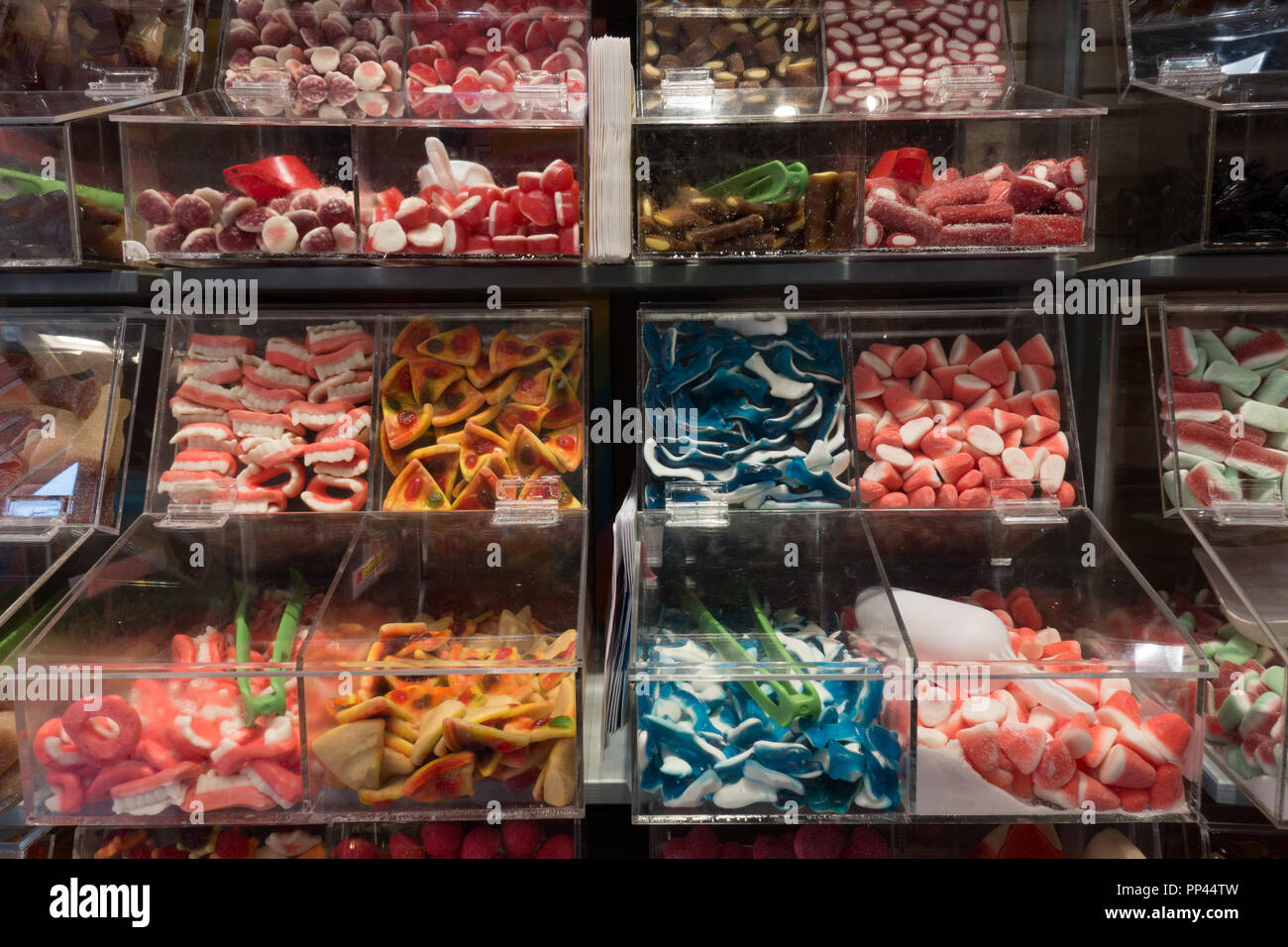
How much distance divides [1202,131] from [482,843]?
1735 millimetres

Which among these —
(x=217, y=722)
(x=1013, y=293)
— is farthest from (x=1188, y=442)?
(x=217, y=722)

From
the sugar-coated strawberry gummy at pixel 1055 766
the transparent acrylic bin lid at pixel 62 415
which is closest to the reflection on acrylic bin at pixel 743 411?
the sugar-coated strawberry gummy at pixel 1055 766

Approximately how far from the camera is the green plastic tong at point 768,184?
1577mm

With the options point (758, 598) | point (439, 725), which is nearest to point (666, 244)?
point (758, 598)

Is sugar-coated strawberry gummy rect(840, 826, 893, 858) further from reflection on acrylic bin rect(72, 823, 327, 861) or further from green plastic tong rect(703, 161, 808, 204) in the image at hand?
green plastic tong rect(703, 161, 808, 204)

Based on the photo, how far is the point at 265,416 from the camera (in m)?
1.74

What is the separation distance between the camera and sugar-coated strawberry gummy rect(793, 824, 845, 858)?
1.53m

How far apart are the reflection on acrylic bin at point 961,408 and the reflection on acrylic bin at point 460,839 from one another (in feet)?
2.76

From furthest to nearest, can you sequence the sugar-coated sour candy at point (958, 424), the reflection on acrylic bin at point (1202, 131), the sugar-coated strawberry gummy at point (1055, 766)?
the sugar-coated sour candy at point (958, 424) → the reflection on acrylic bin at point (1202, 131) → the sugar-coated strawberry gummy at point (1055, 766)

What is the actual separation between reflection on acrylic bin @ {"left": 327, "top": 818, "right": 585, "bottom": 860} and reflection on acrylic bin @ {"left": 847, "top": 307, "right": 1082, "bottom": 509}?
84 cm

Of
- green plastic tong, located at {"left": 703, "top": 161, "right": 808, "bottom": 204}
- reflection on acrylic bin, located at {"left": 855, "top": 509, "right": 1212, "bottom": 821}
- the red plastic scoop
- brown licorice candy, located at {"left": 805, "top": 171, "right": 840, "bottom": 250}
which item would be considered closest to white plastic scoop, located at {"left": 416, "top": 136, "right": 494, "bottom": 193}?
the red plastic scoop

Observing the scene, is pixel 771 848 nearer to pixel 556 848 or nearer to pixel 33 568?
pixel 556 848

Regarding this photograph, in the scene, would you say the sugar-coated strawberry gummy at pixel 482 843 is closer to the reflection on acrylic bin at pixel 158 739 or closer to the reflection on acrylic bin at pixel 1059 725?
the reflection on acrylic bin at pixel 158 739

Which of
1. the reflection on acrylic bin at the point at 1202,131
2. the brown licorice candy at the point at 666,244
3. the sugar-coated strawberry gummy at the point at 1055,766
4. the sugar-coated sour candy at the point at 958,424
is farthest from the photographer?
the sugar-coated sour candy at the point at 958,424
